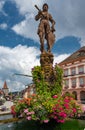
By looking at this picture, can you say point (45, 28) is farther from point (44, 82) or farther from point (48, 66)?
point (44, 82)

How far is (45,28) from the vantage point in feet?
35.4

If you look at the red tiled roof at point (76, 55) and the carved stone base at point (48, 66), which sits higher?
the red tiled roof at point (76, 55)

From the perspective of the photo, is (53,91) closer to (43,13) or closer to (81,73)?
(43,13)

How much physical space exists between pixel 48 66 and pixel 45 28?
6.18ft

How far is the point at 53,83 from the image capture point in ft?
31.2

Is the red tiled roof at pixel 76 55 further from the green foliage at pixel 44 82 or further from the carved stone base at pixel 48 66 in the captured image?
the green foliage at pixel 44 82

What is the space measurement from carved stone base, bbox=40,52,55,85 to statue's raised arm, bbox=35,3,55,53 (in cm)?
41

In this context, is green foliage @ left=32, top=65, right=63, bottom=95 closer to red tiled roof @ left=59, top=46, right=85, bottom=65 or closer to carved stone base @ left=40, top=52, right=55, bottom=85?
carved stone base @ left=40, top=52, right=55, bottom=85

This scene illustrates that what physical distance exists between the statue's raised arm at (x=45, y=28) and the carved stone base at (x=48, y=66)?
41 cm

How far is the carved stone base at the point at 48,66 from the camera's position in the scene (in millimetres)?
9594

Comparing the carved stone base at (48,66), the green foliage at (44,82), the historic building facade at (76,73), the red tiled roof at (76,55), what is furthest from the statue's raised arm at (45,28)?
the red tiled roof at (76,55)

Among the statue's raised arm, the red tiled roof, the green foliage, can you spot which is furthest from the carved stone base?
the red tiled roof

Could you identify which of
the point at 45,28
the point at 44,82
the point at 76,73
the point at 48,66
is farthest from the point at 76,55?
the point at 44,82

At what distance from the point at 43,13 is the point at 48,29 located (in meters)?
0.80
